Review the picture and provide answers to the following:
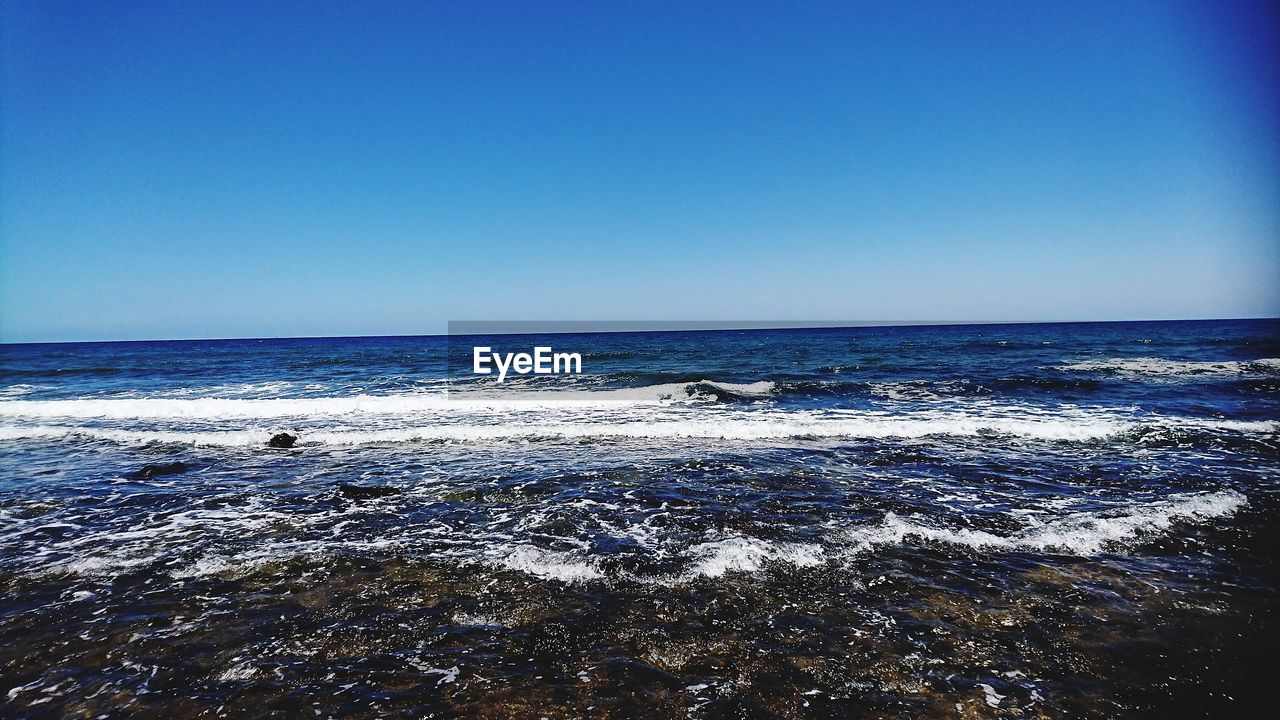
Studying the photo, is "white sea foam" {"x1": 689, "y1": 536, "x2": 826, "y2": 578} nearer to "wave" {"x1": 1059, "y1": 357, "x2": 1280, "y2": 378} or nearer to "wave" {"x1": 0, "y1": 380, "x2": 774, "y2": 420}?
"wave" {"x1": 0, "y1": 380, "x2": 774, "y2": 420}

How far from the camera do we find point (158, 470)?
34.2ft

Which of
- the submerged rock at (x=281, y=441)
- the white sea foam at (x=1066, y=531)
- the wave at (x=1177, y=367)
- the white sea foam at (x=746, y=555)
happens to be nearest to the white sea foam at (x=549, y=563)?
the white sea foam at (x=746, y=555)

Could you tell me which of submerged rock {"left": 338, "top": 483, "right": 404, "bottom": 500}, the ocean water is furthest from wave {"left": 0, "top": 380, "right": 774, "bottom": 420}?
submerged rock {"left": 338, "top": 483, "right": 404, "bottom": 500}

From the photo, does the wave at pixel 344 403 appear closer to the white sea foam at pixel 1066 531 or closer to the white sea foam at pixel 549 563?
the white sea foam at pixel 549 563

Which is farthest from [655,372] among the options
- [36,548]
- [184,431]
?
[36,548]

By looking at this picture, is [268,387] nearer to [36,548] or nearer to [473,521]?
[36,548]

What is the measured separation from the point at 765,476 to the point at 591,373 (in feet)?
83.6

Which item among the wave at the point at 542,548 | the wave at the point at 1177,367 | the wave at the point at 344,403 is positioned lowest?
the wave at the point at 344,403

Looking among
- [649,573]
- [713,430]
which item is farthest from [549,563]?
[713,430]

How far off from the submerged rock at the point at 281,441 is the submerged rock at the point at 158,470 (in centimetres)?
220

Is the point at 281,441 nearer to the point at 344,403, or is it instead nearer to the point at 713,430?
the point at 344,403

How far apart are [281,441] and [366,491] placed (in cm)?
622

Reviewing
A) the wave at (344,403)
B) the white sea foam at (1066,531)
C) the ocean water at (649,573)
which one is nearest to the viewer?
the ocean water at (649,573)

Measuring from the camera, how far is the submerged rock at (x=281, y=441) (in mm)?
13062
